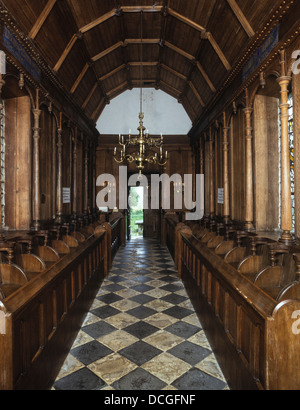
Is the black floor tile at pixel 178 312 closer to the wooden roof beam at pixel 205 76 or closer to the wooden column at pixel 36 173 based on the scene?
the wooden column at pixel 36 173

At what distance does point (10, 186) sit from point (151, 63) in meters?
5.91

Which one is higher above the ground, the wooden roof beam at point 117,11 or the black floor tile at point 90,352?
the wooden roof beam at point 117,11

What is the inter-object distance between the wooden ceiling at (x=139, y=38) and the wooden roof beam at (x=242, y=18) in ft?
0.04

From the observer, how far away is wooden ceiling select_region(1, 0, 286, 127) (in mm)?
4277

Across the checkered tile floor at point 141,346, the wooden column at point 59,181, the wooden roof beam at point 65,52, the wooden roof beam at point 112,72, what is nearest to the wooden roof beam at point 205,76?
the wooden roof beam at point 112,72

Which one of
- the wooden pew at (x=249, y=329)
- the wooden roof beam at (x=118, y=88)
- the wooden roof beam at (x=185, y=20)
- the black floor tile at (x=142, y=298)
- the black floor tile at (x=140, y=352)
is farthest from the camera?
the wooden roof beam at (x=118, y=88)

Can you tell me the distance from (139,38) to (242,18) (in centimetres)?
355

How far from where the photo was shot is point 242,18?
4.23 meters

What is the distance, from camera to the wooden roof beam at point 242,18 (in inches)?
166

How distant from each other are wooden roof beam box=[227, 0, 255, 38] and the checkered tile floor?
3.99m

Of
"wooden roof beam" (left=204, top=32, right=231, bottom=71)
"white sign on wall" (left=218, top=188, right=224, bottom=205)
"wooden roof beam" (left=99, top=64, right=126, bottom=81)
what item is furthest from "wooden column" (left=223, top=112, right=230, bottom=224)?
"wooden roof beam" (left=99, top=64, right=126, bottom=81)

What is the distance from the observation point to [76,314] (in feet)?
10.9

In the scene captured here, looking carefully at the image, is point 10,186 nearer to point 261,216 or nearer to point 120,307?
point 120,307

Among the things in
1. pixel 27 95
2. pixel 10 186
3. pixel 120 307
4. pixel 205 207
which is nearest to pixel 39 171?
pixel 10 186
